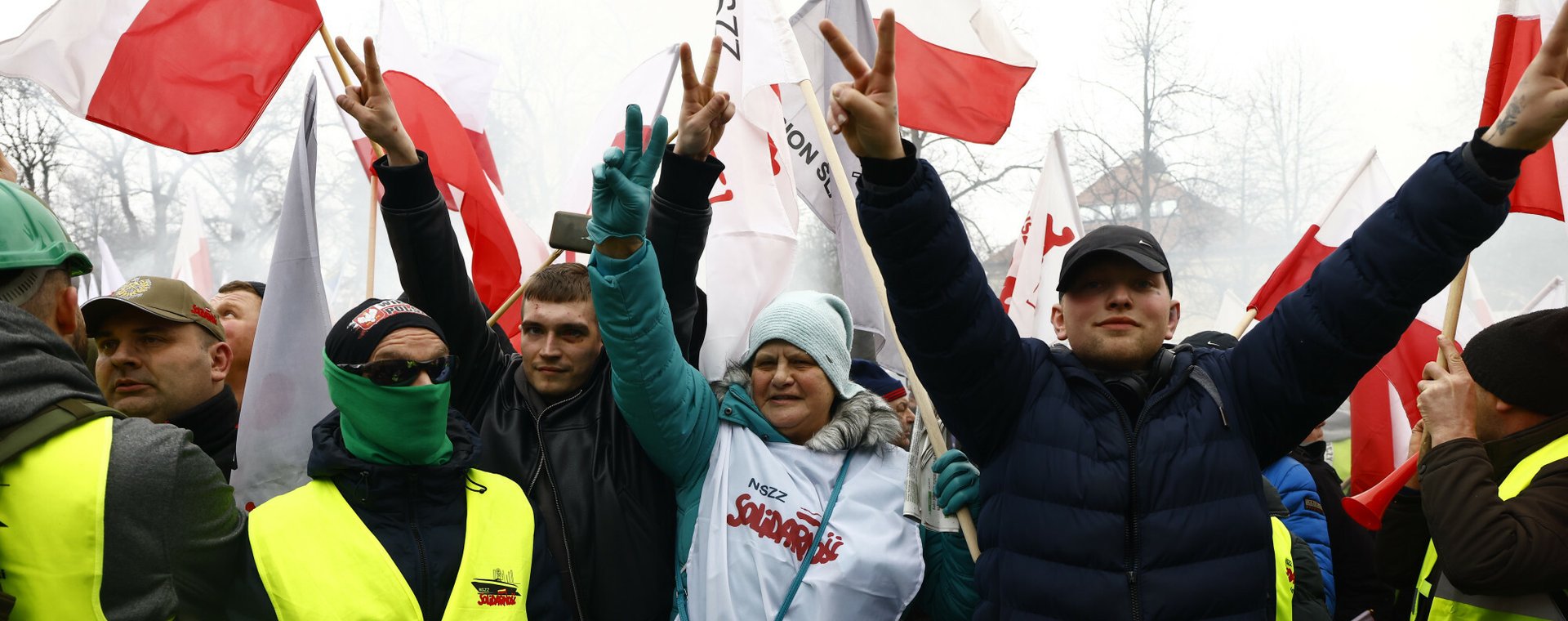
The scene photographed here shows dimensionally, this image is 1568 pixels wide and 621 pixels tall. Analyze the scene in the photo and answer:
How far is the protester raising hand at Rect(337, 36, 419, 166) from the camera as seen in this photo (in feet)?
9.96

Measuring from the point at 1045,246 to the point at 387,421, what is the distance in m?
3.62

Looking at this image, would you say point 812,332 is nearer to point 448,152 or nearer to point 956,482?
point 956,482

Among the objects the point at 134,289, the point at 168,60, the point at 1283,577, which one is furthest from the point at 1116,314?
the point at 168,60

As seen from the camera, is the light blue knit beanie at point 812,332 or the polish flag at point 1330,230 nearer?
the light blue knit beanie at point 812,332

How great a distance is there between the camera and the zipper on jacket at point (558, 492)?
2.80 metres

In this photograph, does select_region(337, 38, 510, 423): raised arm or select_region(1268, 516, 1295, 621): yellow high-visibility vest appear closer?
select_region(1268, 516, 1295, 621): yellow high-visibility vest

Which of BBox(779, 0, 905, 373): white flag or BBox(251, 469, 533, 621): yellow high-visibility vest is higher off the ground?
BBox(779, 0, 905, 373): white flag

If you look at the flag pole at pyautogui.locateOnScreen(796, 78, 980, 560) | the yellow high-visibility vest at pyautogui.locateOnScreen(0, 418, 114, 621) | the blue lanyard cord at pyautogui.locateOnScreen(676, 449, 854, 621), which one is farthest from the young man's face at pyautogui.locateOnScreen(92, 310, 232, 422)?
the flag pole at pyautogui.locateOnScreen(796, 78, 980, 560)

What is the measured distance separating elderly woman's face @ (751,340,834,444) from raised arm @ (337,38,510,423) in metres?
0.81

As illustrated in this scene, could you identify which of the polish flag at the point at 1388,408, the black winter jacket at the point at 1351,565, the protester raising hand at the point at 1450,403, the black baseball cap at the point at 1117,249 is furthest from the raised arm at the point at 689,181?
the polish flag at the point at 1388,408

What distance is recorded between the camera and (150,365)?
2971 mm

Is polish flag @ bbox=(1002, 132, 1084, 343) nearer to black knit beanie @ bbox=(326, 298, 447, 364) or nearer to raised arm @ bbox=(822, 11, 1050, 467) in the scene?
raised arm @ bbox=(822, 11, 1050, 467)

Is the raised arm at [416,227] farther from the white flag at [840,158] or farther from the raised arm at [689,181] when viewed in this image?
the white flag at [840,158]

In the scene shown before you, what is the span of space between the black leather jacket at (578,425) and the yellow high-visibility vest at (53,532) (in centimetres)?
107
